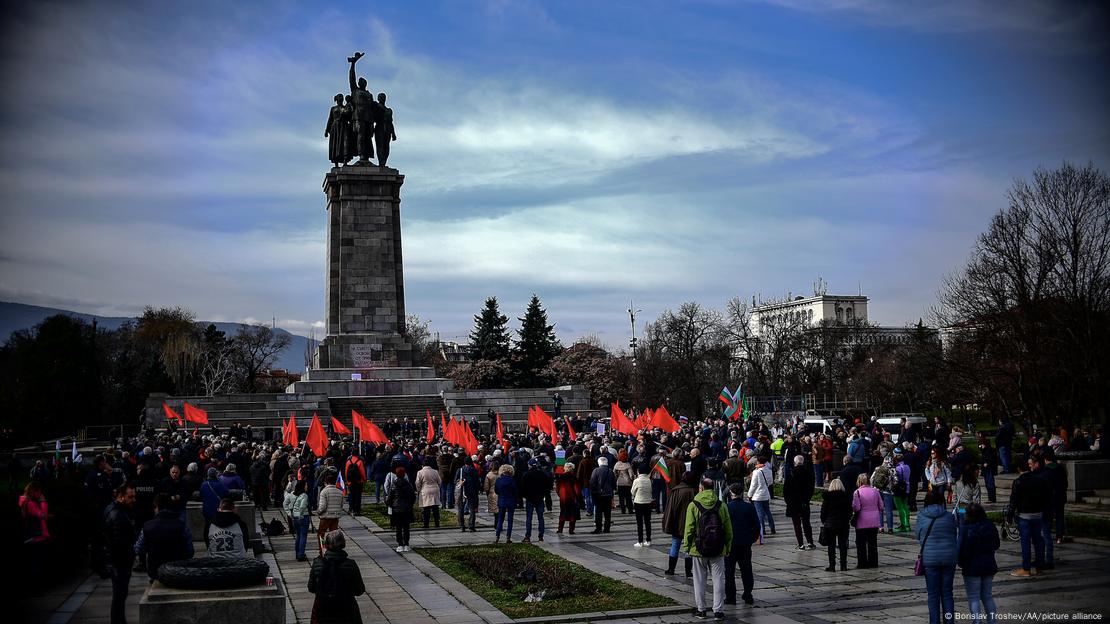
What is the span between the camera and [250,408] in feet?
Answer: 150

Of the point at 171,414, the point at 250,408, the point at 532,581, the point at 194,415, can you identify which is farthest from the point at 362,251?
the point at 532,581

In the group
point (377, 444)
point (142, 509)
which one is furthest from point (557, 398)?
point (142, 509)

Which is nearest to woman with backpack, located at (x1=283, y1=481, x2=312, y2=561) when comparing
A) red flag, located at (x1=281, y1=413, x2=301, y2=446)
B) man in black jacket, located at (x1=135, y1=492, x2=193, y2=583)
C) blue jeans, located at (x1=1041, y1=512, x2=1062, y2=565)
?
man in black jacket, located at (x1=135, y1=492, x2=193, y2=583)

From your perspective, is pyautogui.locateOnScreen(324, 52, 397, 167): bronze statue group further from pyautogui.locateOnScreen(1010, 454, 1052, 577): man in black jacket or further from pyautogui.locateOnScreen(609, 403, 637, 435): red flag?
pyautogui.locateOnScreen(1010, 454, 1052, 577): man in black jacket

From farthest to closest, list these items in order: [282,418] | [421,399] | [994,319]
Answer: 1. [421,399]
2. [282,418]
3. [994,319]

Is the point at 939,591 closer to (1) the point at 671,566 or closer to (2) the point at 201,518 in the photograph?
(1) the point at 671,566

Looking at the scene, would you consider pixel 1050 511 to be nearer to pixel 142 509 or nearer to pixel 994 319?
pixel 142 509

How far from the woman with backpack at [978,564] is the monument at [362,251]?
4426 centimetres

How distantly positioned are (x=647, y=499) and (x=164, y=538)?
29.6 ft

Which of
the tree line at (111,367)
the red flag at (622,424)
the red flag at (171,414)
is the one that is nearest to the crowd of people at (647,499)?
the red flag at (622,424)

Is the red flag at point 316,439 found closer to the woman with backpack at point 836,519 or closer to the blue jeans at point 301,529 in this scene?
the blue jeans at point 301,529

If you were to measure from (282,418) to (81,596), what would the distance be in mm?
30145

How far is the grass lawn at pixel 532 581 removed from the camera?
13.4 metres

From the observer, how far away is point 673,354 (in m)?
78.4
